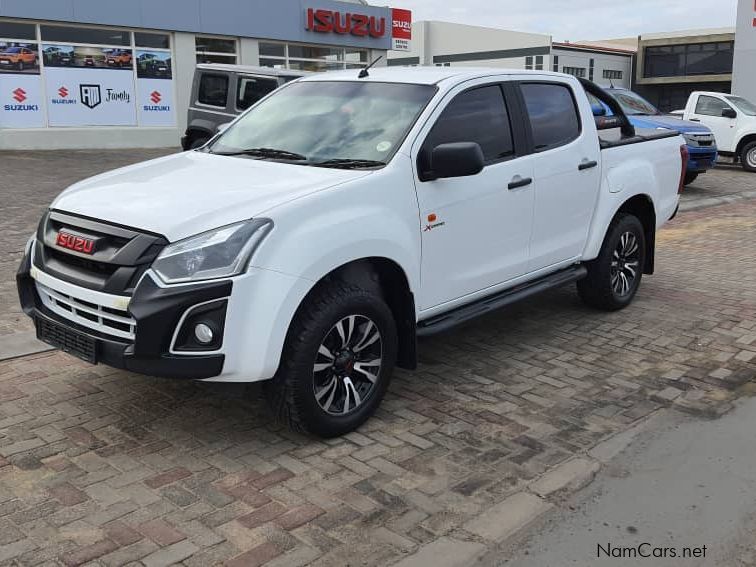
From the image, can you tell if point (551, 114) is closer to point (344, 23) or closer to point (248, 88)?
point (248, 88)

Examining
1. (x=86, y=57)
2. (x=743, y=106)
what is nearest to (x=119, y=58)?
(x=86, y=57)

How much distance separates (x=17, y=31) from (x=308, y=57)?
8.60 metres

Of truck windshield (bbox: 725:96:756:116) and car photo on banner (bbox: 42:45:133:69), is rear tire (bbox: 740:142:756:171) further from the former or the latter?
car photo on banner (bbox: 42:45:133:69)

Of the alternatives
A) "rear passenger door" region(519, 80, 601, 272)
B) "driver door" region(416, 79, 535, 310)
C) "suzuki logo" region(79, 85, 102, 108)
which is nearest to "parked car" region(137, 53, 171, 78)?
"suzuki logo" region(79, 85, 102, 108)

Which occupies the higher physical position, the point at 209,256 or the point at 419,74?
the point at 419,74

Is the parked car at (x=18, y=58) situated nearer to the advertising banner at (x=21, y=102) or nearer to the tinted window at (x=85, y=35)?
the advertising banner at (x=21, y=102)

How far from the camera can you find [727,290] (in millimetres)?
7199

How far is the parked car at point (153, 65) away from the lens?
19.8 meters

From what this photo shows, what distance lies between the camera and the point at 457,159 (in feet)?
13.6

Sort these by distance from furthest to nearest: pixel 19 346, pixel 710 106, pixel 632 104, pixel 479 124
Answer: pixel 710 106, pixel 632 104, pixel 19 346, pixel 479 124

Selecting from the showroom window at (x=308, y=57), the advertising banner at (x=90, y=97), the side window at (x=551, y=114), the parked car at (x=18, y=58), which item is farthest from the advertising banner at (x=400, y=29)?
the side window at (x=551, y=114)

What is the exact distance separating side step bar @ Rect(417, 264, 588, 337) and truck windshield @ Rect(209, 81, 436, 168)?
0.99 meters

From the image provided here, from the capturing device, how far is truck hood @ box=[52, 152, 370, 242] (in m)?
3.53

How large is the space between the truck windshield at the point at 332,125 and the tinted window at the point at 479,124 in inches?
6.9
